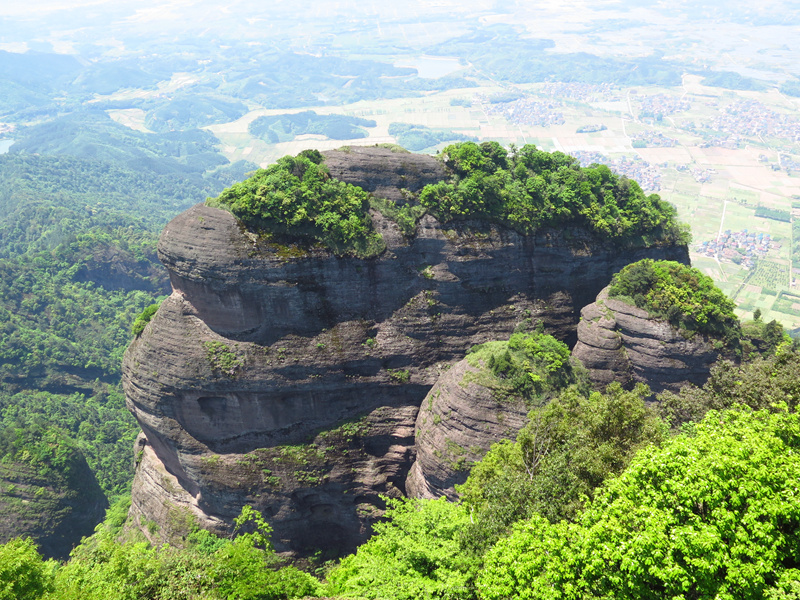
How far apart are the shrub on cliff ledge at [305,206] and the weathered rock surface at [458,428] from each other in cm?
1031

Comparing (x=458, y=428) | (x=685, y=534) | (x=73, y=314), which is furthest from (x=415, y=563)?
(x=73, y=314)

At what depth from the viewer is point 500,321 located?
38219mm

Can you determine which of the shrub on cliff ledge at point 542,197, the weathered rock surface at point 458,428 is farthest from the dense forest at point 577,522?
the shrub on cliff ledge at point 542,197

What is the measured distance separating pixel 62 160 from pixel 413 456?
682 ft

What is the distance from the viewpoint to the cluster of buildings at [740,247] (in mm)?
129413

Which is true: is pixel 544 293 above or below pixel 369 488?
above

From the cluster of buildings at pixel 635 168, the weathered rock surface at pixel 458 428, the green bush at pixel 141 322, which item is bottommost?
the cluster of buildings at pixel 635 168

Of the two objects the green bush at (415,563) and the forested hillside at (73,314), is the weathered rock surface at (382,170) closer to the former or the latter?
the green bush at (415,563)

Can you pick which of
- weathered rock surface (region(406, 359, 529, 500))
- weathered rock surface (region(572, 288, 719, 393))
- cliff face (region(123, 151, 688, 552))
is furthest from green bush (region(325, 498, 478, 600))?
weathered rock surface (region(572, 288, 719, 393))

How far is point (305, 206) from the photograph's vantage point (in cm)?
3366

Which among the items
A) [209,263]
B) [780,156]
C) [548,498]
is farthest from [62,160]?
[780,156]

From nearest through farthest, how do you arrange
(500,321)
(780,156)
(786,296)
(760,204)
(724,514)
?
(724,514) < (500,321) < (786,296) < (760,204) < (780,156)

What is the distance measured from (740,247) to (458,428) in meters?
133

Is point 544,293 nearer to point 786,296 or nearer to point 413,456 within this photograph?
point 413,456
